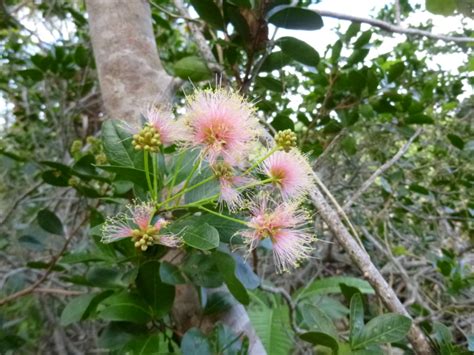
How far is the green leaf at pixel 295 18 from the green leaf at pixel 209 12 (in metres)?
0.13

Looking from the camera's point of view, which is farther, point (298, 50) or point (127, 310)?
point (298, 50)

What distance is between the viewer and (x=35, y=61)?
180 cm

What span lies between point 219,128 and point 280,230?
215 mm

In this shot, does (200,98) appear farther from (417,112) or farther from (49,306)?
(49,306)

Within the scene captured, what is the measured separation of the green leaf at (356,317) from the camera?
2.58ft

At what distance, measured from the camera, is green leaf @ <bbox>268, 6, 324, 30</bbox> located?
3.08 ft

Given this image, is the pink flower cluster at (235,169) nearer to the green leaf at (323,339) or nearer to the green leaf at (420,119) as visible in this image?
the green leaf at (323,339)

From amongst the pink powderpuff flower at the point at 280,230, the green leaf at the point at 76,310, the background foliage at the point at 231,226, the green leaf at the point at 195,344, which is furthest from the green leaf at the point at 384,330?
the green leaf at the point at 76,310

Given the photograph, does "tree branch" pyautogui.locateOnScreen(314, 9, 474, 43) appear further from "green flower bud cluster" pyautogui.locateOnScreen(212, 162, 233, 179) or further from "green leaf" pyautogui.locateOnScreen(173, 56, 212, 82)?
"green flower bud cluster" pyautogui.locateOnScreen(212, 162, 233, 179)

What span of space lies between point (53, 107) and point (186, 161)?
1795 millimetres

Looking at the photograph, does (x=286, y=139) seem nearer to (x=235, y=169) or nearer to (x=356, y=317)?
(x=235, y=169)

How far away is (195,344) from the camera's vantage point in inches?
31.4

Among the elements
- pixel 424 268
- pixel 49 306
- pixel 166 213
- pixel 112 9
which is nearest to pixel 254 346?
pixel 166 213

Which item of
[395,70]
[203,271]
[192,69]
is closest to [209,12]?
[192,69]
